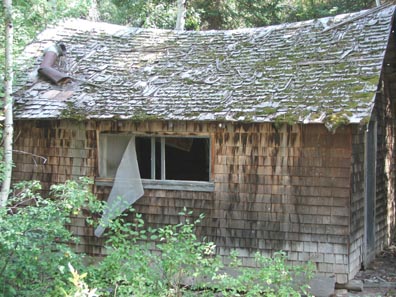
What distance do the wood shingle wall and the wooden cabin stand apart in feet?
0.05

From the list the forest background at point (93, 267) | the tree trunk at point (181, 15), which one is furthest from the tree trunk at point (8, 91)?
the tree trunk at point (181, 15)

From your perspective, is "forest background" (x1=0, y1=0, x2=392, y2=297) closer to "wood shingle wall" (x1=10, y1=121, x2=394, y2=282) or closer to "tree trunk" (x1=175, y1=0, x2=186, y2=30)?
"wood shingle wall" (x1=10, y1=121, x2=394, y2=282)

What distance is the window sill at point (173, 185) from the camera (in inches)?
321

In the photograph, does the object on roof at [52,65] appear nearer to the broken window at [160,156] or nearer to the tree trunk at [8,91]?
the broken window at [160,156]

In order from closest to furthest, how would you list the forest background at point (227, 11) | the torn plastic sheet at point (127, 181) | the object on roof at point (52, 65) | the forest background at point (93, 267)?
the forest background at point (93, 267) < the torn plastic sheet at point (127, 181) < the object on roof at point (52, 65) < the forest background at point (227, 11)

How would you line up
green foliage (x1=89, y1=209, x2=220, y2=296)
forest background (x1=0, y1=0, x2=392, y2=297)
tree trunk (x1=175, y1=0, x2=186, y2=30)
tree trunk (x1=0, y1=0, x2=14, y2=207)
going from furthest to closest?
1. tree trunk (x1=175, y1=0, x2=186, y2=30)
2. tree trunk (x1=0, y1=0, x2=14, y2=207)
3. green foliage (x1=89, y1=209, x2=220, y2=296)
4. forest background (x1=0, y1=0, x2=392, y2=297)

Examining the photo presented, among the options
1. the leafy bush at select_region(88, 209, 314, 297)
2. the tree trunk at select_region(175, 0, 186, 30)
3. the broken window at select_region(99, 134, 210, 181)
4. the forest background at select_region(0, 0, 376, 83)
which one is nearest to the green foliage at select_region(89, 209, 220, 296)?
the leafy bush at select_region(88, 209, 314, 297)

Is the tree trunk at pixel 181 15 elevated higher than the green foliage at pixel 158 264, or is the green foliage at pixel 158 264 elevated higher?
the tree trunk at pixel 181 15

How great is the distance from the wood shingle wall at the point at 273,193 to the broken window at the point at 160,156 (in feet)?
0.77

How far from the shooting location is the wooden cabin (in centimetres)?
757

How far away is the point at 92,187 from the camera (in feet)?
28.6

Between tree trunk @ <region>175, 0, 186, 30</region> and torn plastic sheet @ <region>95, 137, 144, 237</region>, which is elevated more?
tree trunk @ <region>175, 0, 186, 30</region>

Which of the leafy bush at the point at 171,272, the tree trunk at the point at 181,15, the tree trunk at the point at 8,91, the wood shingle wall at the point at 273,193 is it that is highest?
the tree trunk at the point at 181,15

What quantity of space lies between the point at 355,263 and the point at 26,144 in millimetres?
6137
